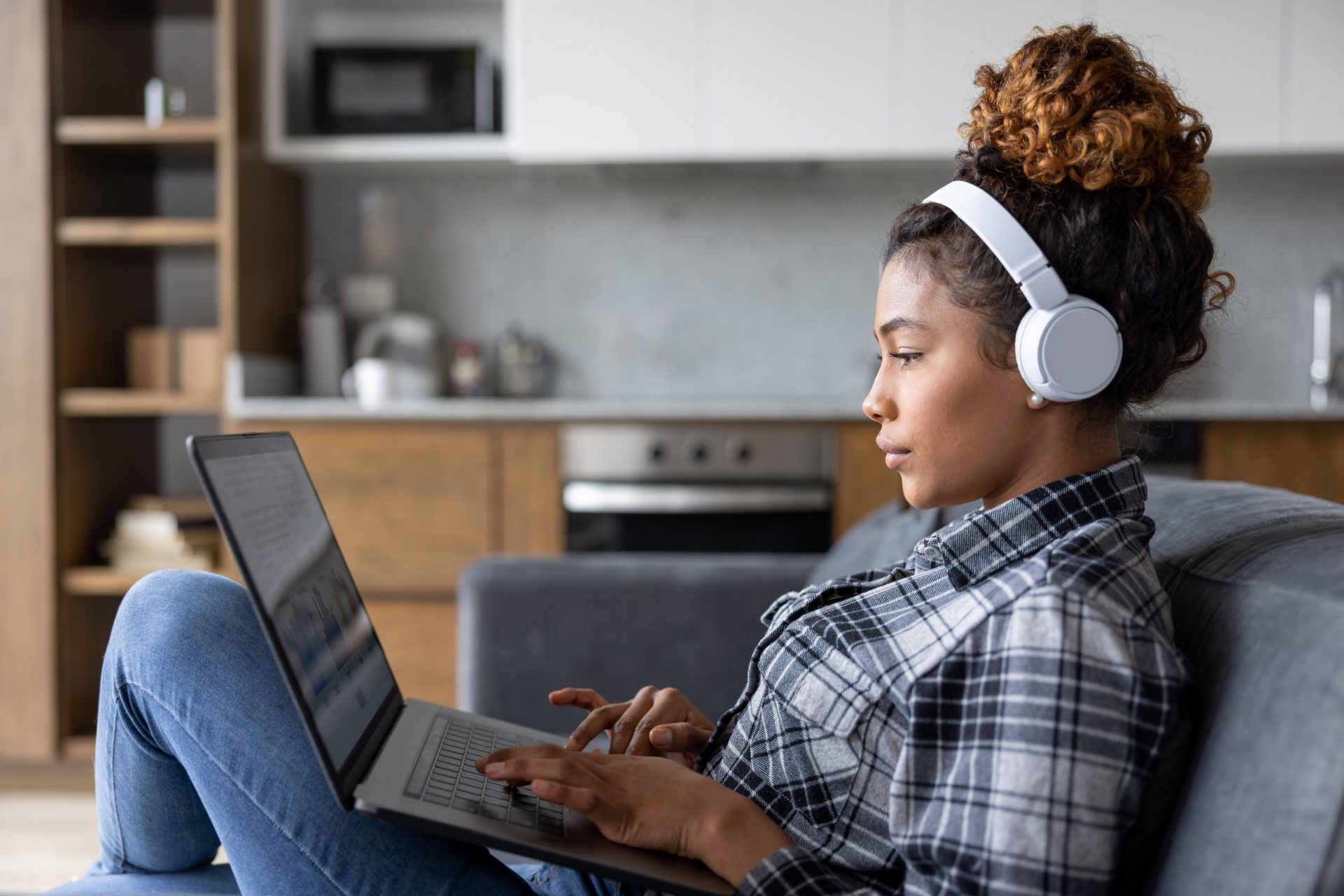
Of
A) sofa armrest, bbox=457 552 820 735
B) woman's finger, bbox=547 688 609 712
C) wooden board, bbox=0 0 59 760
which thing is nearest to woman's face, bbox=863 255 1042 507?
woman's finger, bbox=547 688 609 712

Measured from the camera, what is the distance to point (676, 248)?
3.24 m

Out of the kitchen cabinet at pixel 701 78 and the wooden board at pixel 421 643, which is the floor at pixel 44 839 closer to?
the wooden board at pixel 421 643

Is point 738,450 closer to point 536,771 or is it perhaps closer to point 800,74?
point 800,74

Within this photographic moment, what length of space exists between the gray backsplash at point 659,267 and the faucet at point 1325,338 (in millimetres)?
84

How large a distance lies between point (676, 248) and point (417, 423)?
0.98m

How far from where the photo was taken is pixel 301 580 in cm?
83

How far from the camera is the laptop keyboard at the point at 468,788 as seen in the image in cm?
79

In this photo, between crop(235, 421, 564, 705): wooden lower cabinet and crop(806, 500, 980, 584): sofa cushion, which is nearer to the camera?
crop(806, 500, 980, 584): sofa cushion

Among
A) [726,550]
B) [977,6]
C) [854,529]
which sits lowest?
[726,550]

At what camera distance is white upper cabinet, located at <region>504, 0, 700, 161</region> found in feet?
9.11

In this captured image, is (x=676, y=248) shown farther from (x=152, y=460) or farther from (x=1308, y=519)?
(x=1308, y=519)

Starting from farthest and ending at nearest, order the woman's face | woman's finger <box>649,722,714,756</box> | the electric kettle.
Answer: the electric kettle, woman's finger <box>649,722,714,756</box>, the woman's face

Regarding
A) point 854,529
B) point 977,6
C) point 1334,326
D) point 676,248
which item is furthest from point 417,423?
point 1334,326

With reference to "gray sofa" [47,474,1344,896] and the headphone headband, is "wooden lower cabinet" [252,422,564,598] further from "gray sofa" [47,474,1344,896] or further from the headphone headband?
the headphone headband
